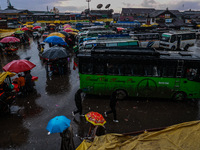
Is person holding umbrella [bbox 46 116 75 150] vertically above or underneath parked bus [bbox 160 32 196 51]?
underneath

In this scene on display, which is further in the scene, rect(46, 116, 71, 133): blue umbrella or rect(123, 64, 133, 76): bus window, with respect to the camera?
rect(123, 64, 133, 76): bus window

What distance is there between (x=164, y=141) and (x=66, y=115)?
20.0 feet

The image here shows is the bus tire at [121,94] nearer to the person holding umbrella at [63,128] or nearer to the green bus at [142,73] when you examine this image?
the green bus at [142,73]

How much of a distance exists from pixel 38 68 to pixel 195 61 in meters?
14.0

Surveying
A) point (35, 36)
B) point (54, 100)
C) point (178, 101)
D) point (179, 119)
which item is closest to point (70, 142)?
point (54, 100)

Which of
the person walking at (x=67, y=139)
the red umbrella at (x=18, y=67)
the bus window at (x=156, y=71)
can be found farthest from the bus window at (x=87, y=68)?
the person walking at (x=67, y=139)

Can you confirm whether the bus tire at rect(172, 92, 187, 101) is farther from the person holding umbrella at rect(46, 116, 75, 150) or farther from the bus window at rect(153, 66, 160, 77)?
the person holding umbrella at rect(46, 116, 75, 150)

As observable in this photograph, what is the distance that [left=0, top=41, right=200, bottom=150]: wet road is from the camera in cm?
671

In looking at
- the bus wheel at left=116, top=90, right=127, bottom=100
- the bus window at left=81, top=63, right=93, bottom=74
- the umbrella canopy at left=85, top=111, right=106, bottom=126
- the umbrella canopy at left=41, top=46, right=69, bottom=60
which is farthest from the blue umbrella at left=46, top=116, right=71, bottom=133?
the umbrella canopy at left=41, top=46, right=69, bottom=60

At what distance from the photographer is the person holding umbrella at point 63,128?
4.60 metres

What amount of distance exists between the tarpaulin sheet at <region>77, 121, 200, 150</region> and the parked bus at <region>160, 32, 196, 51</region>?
68.6 ft

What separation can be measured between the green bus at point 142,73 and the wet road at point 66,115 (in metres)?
0.76

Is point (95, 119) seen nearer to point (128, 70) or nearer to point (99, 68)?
point (99, 68)

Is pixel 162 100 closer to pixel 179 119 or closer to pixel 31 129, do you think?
pixel 179 119
